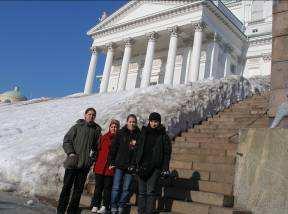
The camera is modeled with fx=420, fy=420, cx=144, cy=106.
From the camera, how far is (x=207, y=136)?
11.4 m

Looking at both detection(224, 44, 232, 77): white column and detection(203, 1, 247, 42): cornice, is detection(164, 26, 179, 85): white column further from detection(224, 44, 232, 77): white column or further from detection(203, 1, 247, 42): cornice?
detection(224, 44, 232, 77): white column

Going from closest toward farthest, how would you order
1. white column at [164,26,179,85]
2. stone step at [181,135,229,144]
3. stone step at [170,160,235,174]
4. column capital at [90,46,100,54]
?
1. stone step at [170,160,235,174]
2. stone step at [181,135,229,144]
3. white column at [164,26,179,85]
4. column capital at [90,46,100,54]

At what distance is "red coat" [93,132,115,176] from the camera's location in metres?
7.47

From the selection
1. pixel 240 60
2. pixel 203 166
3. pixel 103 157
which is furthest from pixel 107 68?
pixel 103 157

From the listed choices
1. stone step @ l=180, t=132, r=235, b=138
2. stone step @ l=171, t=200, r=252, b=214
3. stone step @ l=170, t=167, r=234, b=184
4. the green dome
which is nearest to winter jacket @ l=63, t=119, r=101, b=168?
stone step @ l=171, t=200, r=252, b=214

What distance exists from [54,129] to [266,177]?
25.7 ft

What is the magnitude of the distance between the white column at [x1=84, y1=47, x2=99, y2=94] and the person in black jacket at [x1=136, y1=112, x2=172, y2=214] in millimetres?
38166

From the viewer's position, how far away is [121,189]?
7.09 meters

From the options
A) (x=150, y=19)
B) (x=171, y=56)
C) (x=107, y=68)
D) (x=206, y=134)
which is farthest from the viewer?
(x=107, y=68)

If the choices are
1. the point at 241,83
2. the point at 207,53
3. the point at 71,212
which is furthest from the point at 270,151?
the point at 207,53

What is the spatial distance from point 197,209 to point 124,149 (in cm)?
155

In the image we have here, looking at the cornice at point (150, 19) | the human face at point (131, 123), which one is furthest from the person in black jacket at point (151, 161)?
the cornice at point (150, 19)

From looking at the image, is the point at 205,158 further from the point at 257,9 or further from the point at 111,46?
the point at 257,9

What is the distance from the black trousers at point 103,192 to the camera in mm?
7426
